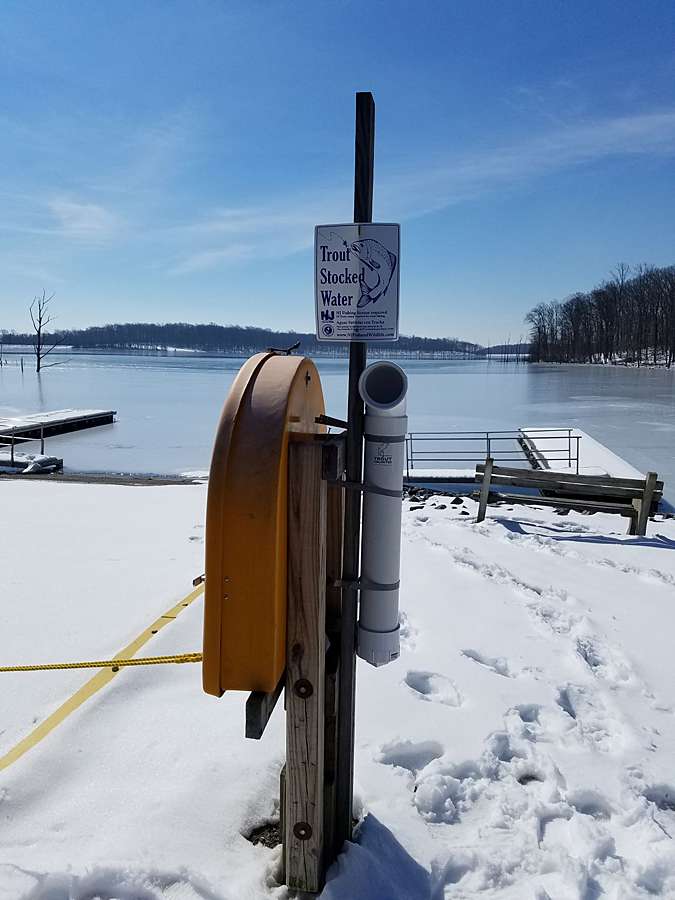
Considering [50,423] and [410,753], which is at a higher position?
[410,753]

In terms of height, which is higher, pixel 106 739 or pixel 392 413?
pixel 392 413

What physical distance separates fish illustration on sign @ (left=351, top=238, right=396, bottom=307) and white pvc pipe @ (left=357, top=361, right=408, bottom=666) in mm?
280

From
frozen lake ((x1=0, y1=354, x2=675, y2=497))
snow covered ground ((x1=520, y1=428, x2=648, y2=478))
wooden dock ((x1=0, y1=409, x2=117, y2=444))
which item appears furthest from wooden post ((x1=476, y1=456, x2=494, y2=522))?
wooden dock ((x1=0, y1=409, x2=117, y2=444))

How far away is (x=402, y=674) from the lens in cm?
387

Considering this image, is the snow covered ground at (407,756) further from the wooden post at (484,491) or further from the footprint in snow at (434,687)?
the wooden post at (484,491)

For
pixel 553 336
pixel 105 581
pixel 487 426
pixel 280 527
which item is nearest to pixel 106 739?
pixel 280 527

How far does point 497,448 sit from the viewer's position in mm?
22125

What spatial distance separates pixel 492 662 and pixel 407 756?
1.24 m

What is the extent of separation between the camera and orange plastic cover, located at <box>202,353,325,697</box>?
1.94 meters

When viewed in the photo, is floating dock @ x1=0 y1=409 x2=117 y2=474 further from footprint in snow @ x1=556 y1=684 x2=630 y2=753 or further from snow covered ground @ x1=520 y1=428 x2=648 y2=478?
footprint in snow @ x1=556 y1=684 x2=630 y2=753

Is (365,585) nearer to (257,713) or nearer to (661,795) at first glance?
(257,713)

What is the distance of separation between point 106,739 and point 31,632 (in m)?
1.75

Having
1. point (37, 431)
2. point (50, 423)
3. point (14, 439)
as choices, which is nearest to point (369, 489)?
point (14, 439)

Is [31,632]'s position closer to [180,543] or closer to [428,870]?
[180,543]
